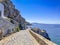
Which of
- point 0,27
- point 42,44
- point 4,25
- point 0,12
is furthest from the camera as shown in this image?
point 0,12

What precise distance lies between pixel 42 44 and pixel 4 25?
20.8 ft

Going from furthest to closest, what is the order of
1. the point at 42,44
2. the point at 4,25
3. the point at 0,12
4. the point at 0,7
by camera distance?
1. the point at 0,12
2. the point at 0,7
3. the point at 4,25
4. the point at 42,44

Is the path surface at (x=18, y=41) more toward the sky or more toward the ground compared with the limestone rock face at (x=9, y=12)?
more toward the ground

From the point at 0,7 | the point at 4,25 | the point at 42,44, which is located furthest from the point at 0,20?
the point at 42,44

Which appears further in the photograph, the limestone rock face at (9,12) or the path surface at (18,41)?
the limestone rock face at (9,12)

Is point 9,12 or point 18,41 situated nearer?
point 18,41

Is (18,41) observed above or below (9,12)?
below

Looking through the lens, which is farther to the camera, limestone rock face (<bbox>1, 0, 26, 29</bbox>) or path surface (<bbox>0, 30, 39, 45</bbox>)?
limestone rock face (<bbox>1, 0, 26, 29</bbox>)

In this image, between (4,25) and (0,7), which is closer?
(4,25)

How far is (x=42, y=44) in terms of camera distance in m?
12.3

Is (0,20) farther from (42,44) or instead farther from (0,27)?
(42,44)

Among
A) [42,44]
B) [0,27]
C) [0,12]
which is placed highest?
[0,12]

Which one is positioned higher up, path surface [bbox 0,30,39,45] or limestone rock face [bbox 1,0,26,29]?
limestone rock face [bbox 1,0,26,29]

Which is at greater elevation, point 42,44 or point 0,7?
point 0,7
